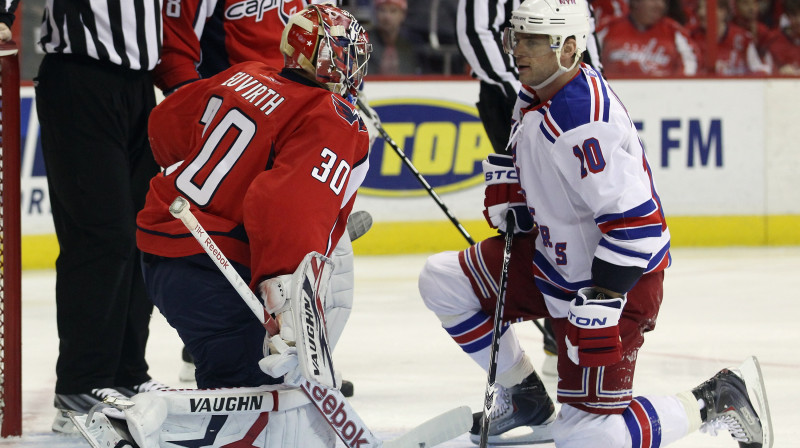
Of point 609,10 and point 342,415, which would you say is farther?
point 609,10

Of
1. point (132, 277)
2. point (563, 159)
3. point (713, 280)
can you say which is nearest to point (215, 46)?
point (132, 277)

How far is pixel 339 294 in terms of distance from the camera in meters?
2.46

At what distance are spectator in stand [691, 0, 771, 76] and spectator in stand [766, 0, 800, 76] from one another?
3.9 inches

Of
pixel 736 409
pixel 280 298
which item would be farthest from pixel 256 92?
pixel 736 409

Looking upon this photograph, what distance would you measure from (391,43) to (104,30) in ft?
9.72

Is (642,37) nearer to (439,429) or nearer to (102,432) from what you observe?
(439,429)

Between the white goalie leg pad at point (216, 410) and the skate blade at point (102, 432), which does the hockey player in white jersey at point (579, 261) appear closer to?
the white goalie leg pad at point (216, 410)

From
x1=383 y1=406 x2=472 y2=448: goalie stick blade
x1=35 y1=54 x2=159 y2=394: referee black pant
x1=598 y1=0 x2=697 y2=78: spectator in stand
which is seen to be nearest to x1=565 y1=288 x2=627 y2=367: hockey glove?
x1=383 y1=406 x2=472 y2=448: goalie stick blade

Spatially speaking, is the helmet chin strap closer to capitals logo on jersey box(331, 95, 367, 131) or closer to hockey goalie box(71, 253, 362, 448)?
capitals logo on jersey box(331, 95, 367, 131)

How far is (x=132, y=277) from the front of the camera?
2.86 metres

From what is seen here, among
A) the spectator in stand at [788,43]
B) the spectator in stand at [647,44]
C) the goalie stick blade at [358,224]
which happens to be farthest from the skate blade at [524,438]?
Answer: the spectator in stand at [788,43]

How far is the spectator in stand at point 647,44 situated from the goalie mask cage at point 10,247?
360cm

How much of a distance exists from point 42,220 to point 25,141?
0.34 m

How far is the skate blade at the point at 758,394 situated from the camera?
7.94 feet
